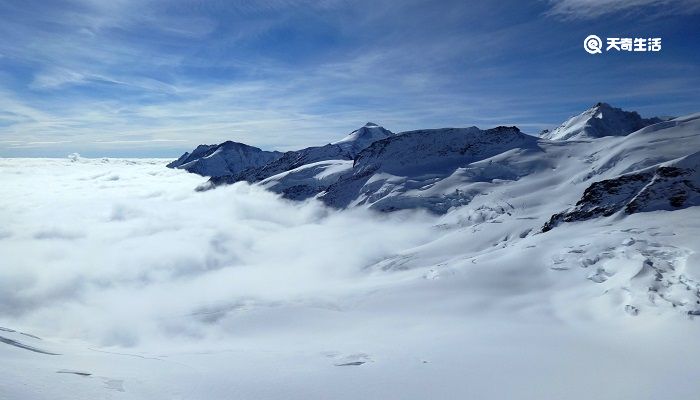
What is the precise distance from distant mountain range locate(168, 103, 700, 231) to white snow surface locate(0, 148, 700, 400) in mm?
1169

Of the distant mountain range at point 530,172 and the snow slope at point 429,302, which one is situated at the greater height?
the distant mountain range at point 530,172

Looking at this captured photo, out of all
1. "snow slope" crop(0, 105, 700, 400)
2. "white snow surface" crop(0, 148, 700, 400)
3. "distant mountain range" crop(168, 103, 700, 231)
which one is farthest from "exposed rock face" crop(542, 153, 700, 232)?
"white snow surface" crop(0, 148, 700, 400)

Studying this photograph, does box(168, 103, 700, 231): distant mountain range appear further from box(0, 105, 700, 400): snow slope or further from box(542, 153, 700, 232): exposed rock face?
box(0, 105, 700, 400): snow slope

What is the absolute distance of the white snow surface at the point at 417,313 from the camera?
19453 millimetres

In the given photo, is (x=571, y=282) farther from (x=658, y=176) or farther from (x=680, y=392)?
(x=658, y=176)

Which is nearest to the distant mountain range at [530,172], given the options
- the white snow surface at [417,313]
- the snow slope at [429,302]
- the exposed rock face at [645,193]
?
the exposed rock face at [645,193]

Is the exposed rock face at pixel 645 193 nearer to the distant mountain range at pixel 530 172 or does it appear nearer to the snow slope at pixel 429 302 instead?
the distant mountain range at pixel 530 172

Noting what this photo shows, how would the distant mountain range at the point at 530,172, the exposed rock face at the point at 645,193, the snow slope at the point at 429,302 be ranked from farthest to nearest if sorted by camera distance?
the distant mountain range at the point at 530,172 → the exposed rock face at the point at 645,193 → the snow slope at the point at 429,302

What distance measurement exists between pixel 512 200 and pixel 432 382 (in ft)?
328

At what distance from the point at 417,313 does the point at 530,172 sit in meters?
106

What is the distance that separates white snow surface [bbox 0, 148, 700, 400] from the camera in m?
19.5

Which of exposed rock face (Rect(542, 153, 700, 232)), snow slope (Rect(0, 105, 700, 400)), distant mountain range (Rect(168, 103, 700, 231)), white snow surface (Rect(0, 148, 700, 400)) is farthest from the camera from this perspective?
distant mountain range (Rect(168, 103, 700, 231))

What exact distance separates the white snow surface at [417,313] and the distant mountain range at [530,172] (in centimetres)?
117

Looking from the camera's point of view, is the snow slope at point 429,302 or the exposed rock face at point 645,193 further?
the exposed rock face at point 645,193
